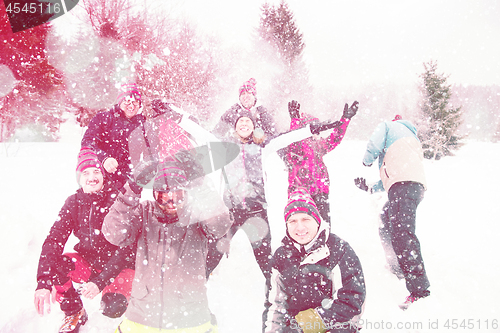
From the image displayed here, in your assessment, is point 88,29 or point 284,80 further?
point 284,80

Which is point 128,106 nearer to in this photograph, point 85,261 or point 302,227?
point 85,261

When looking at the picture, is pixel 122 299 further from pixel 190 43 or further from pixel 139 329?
pixel 190 43

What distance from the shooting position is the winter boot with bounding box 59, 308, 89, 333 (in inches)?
96.7

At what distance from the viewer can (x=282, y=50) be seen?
23.1 m

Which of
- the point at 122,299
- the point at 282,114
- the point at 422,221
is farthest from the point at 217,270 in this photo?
the point at 282,114

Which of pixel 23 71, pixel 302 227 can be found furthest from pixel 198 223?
pixel 23 71

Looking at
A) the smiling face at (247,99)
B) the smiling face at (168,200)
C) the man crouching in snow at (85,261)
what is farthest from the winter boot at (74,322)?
the smiling face at (247,99)

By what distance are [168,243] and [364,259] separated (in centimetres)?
310

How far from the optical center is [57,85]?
450 inches

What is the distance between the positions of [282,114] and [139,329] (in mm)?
22446

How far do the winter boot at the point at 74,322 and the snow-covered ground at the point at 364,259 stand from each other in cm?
8

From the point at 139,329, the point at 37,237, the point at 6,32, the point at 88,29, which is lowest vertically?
the point at 139,329

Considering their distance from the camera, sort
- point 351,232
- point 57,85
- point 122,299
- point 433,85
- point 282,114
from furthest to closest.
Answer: point 282,114 → point 433,85 → point 57,85 → point 351,232 → point 122,299

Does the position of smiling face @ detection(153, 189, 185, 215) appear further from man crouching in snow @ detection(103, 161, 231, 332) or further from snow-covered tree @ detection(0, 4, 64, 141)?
snow-covered tree @ detection(0, 4, 64, 141)
